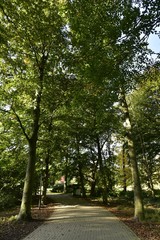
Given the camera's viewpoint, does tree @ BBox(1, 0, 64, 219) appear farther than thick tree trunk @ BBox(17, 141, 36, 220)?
No

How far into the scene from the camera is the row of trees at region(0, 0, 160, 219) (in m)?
7.01

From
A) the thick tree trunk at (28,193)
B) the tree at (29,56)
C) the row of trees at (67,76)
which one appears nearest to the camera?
the row of trees at (67,76)

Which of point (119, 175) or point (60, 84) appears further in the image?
point (119, 175)

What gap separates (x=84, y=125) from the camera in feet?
82.8

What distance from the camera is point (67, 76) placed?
12.9 metres

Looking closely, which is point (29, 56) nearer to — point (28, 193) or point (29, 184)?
point (29, 184)

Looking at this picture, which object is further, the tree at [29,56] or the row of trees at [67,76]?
the tree at [29,56]

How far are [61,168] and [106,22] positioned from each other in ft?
70.9

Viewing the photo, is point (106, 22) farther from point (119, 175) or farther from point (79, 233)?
point (119, 175)

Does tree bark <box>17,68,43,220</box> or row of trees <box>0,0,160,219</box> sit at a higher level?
row of trees <box>0,0,160,219</box>

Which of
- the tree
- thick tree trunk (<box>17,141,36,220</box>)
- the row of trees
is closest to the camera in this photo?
the row of trees

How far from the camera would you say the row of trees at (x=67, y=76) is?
23.0ft

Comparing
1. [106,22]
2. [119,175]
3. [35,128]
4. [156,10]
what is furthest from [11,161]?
[119,175]

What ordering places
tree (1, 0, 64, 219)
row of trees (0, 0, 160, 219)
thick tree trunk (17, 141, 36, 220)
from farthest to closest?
thick tree trunk (17, 141, 36, 220) → tree (1, 0, 64, 219) → row of trees (0, 0, 160, 219)
